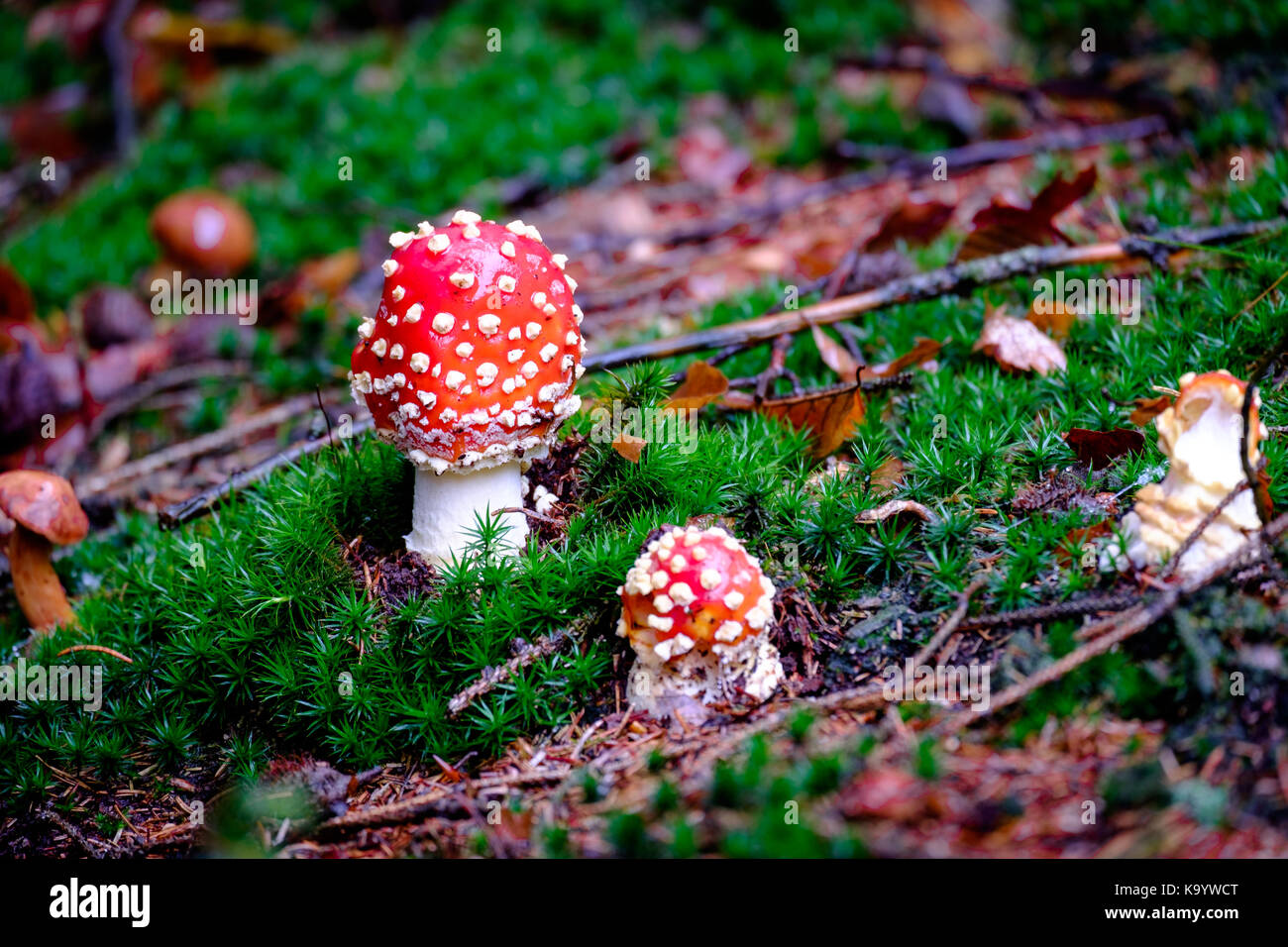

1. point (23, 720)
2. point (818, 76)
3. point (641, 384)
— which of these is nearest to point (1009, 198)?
point (818, 76)

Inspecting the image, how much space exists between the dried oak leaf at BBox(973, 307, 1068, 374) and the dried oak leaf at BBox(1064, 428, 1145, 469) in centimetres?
59

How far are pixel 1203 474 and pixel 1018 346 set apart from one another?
1.37m

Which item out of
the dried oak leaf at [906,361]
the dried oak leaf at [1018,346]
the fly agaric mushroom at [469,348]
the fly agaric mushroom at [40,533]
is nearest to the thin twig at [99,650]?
the fly agaric mushroom at [40,533]

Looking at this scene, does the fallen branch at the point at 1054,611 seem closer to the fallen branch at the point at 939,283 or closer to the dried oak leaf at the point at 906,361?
the dried oak leaf at the point at 906,361

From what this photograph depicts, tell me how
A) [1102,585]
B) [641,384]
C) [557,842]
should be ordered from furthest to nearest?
[641,384] < [1102,585] < [557,842]

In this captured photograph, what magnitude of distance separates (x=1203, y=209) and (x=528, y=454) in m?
3.67

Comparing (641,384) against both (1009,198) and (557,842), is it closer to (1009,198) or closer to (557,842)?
(557,842)

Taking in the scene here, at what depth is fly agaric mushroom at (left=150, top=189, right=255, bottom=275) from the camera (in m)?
6.54

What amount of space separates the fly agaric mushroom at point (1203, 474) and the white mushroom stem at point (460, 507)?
1.95 meters

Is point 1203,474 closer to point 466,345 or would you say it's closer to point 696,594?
point 696,594

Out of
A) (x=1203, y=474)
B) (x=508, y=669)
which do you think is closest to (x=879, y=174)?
(x=1203, y=474)

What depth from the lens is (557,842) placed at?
8.01 feet

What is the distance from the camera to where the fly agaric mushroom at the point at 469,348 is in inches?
116

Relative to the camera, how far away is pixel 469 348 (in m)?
2.95
